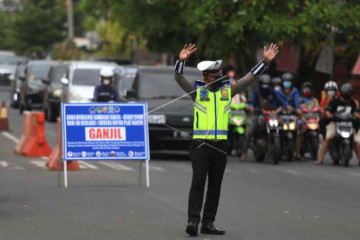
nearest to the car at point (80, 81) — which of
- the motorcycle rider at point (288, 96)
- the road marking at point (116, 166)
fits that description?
the motorcycle rider at point (288, 96)

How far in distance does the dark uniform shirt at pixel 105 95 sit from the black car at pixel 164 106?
1364 millimetres

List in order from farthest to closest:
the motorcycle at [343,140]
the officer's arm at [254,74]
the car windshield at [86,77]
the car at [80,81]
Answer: the car windshield at [86,77] < the car at [80,81] < the motorcycle at [343,140] < the officer's arm at [254,74]

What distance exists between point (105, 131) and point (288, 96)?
7.63m

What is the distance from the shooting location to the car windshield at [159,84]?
23.6 meters

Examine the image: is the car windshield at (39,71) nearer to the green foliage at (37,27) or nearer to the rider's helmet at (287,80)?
the rider's helmet at (287,80)

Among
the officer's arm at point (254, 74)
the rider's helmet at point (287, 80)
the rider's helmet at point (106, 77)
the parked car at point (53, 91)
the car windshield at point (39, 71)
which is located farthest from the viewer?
the car windshield at point (39, 71)

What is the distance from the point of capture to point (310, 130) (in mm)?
23484

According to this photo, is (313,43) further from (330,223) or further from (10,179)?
(330,223)

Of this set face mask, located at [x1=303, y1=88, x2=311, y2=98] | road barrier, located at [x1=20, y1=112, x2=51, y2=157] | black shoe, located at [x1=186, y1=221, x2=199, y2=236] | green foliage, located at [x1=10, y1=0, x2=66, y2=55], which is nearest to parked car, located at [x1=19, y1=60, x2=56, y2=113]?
road barrier, located at [x1=20, y1=112, x2=51, y2=157]

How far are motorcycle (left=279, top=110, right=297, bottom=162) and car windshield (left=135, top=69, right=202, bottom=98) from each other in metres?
2.18

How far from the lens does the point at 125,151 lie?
1625 cm

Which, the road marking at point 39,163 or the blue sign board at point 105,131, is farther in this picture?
the road marking at point 39,163

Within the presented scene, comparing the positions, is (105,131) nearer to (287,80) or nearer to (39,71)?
(287,80)

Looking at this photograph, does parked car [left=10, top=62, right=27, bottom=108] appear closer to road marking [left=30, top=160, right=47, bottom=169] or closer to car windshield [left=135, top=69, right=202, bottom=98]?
car windshield [left=135, top=69, right=202, bottom=98]
